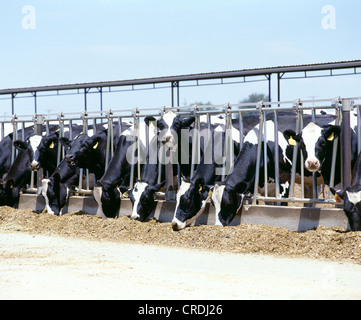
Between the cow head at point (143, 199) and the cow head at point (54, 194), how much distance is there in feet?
8.61

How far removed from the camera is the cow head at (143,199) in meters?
12.9

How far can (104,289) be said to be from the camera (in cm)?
730

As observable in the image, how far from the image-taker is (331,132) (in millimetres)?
11430

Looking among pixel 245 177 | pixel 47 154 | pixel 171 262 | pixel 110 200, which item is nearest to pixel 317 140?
pixel 245 177

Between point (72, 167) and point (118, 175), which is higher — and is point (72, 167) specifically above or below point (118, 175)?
above

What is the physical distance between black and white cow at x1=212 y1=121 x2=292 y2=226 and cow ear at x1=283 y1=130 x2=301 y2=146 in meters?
0.25

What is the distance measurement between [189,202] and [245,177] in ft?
3.51

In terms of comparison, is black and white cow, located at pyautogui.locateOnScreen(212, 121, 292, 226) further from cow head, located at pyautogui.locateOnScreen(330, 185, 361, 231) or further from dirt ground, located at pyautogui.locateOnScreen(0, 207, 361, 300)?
cow head, located at pyautogui.locateOnScreen(330, 185, 361, 231)

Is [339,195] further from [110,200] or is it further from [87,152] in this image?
[87,152]

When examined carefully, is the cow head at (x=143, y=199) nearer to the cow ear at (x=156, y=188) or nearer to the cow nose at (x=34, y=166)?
the cow ear at (x=156, y=188)

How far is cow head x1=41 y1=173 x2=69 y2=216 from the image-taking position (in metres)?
15.1
